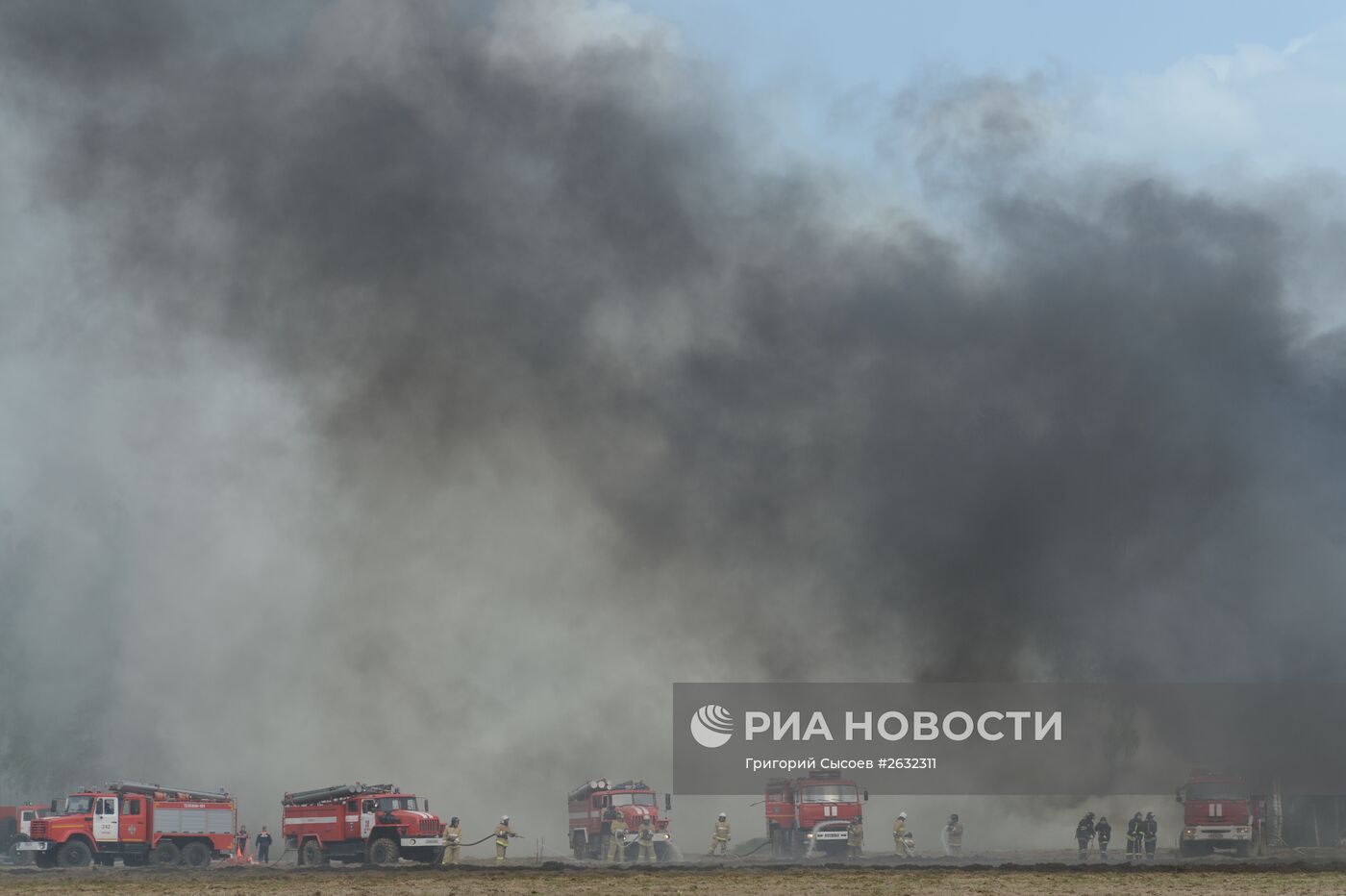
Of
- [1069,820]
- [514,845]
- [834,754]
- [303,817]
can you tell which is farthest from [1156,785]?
[303,817]

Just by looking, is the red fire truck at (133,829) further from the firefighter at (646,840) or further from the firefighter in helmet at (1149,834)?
the firefighter in helmet at (1149,834)

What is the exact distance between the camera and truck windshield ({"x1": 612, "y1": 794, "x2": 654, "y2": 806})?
62.6 meters

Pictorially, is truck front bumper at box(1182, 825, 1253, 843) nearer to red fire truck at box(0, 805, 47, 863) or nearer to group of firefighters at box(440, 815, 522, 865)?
group of firefighters at box(440, 815, 522, 865)

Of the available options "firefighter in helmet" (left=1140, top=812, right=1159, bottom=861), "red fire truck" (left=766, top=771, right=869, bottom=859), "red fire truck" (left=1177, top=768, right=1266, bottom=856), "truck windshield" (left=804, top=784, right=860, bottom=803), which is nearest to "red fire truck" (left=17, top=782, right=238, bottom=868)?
"red fire truck" (left=766, top=771, right=869, bottom=859)

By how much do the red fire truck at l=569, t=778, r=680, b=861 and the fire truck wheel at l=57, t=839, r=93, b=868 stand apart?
67.6 feet

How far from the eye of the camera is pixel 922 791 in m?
70.8

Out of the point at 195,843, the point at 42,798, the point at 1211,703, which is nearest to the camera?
the point at 195,843

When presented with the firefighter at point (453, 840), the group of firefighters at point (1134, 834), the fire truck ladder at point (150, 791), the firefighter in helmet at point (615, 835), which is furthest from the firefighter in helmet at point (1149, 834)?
the fire truck ladder at point (150, 791)

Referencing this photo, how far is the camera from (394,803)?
196ft

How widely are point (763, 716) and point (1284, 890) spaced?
26.5 metres

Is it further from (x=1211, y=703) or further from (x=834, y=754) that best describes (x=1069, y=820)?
A: (x=834, y=754)

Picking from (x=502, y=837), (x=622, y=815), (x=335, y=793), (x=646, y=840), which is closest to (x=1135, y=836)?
(x=646, y=840)

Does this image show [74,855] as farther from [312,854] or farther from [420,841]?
[420,841]

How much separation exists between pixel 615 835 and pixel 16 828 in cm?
2996
